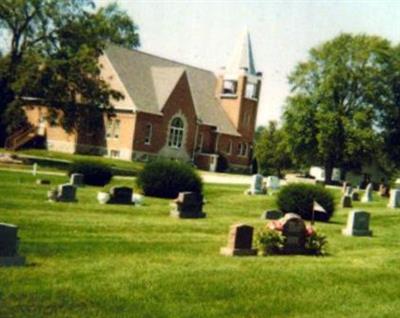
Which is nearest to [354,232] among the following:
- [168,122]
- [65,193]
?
[65,193]

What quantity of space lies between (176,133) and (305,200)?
37120 mm

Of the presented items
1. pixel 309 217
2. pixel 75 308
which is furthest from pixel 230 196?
pixel 75 308

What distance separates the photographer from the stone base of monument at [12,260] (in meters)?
10.9

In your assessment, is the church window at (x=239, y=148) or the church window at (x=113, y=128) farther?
the church window at (x=239, y=148)

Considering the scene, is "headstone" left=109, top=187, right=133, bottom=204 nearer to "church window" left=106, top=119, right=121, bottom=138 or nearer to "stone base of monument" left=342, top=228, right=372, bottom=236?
"stone base of monument" left=342, top=228, right=372, bottom=236

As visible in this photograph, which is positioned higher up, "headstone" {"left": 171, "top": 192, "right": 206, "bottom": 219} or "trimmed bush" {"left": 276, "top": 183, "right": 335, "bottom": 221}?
"trimmed bush" {"left": 276, "top": 183, "right": 335, "bottom": 221}

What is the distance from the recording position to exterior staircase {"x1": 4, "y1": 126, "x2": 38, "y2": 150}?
2137 inches

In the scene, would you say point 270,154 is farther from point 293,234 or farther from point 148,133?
point 293,234

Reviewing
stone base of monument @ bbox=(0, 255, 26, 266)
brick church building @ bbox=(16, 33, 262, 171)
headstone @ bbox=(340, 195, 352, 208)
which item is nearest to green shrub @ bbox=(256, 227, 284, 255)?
stone base of monument @ bbox=(0, 255, 26, 266)

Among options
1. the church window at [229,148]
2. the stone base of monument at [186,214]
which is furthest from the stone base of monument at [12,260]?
the church window at [229,148]

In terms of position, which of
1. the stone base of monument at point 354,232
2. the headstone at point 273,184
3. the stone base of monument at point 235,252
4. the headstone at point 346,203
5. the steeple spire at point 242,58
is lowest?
the stone base of monument at point 235,252

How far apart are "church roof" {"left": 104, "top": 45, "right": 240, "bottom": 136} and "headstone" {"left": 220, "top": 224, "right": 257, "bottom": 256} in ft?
135

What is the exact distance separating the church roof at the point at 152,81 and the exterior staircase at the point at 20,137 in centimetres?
1011

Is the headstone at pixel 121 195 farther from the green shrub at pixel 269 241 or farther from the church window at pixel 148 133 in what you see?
the church window at pixel 148 133
